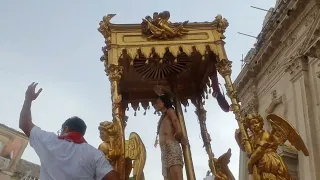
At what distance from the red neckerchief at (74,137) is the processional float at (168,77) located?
2.09 meters

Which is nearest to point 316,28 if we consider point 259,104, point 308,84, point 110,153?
point 308,84

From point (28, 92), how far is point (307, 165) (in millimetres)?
10932

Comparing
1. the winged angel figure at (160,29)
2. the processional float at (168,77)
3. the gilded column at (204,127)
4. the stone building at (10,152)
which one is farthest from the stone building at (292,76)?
the stone building at (10,152)

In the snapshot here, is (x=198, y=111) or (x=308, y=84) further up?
(x=308, y=84)

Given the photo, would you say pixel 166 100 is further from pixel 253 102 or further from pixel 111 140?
pixel 253 102

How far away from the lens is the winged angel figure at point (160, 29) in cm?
751

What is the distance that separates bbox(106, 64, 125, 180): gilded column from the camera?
5.80 m

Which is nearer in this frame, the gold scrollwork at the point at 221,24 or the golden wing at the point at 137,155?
the golden wing at the point at 137,155

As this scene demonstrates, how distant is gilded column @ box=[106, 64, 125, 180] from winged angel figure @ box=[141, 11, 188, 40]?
98 cm

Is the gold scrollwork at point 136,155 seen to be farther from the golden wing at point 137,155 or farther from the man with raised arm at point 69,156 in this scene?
the man with raised arm at point 69,156

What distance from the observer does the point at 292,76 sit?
48.3 feet

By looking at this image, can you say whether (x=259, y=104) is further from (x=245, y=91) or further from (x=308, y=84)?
(x=308, y=84)

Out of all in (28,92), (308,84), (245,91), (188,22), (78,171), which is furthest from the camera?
(245,91)

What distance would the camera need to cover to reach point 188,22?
7.77m
